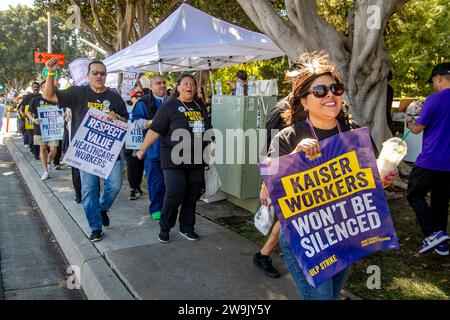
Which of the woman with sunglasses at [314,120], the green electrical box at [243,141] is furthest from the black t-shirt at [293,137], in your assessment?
the green electrical box at [243,141]

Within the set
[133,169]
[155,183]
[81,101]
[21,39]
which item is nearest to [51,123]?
[133,169]

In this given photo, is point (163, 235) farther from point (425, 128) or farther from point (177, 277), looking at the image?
point (425, 128)

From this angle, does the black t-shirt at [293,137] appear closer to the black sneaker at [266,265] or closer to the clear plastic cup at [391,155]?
the clear plastic cup at [391,155]

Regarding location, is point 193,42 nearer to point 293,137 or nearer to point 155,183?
point 155,183

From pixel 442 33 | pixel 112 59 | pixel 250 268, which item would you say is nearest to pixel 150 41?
pixel 112 59

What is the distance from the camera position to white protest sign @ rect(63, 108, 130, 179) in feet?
15.6

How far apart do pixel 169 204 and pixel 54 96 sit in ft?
5.39

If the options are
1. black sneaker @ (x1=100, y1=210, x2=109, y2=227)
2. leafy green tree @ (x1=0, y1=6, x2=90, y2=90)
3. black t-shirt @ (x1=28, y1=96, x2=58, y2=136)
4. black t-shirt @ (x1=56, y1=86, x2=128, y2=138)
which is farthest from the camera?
leafy green tree @ (x1=0, y1=6, x2=90, y2=90)

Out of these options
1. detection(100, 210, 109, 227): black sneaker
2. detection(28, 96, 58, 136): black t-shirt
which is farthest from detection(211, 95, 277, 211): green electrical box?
detection(28, 96, 58, 136): black t-shirt

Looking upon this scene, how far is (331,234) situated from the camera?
251cm

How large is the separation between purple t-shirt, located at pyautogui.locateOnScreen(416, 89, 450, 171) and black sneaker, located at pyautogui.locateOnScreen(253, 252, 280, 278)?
191cm

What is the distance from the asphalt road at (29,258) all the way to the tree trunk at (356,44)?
3994mm

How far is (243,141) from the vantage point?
5840 millimetres

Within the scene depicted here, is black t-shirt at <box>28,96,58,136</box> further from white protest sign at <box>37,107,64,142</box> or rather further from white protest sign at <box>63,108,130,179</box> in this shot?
white protest sign at <box>63,108,130,179</box>
